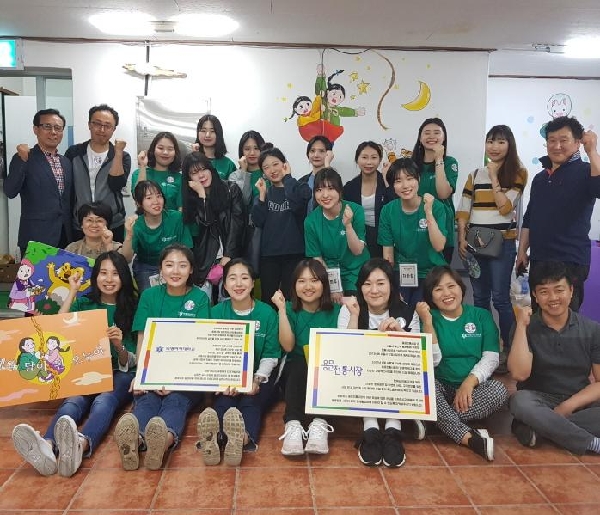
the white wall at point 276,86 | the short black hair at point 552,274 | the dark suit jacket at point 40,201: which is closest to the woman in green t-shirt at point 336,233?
the short black hair at point 552,274

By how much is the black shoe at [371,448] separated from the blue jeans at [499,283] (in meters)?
1.46

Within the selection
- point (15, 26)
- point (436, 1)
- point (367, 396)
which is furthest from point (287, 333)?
point (15, 26)

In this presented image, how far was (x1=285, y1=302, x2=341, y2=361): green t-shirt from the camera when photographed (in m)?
2.84

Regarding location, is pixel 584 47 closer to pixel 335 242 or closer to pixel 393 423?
pixel 335 242

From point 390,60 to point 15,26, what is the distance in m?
3.24

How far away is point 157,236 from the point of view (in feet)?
10.8

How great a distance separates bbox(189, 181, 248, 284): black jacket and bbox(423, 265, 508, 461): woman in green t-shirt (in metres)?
1.32

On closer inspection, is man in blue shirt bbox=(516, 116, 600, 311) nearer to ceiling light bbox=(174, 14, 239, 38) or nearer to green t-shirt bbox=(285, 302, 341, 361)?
green t-shirt bbox=(285, 302, 341, 361)

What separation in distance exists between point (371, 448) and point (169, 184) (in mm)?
2198

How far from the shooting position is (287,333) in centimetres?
275

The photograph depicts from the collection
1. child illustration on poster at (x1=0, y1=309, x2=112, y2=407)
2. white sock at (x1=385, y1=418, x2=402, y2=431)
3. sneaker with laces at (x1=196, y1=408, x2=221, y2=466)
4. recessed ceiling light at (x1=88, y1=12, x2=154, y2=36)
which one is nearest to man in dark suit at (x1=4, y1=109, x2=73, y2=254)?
recessed ceiling light at (x1=88, y1=12, x2=154, y2=36)

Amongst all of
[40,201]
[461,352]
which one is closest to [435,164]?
[461,352]

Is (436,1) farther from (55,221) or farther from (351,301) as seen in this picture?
(55,221)

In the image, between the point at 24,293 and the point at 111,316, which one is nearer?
the point at 111,316
